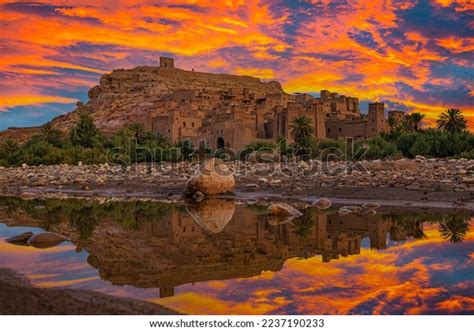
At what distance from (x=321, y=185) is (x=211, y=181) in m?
3.46

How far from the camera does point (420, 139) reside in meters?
29.7

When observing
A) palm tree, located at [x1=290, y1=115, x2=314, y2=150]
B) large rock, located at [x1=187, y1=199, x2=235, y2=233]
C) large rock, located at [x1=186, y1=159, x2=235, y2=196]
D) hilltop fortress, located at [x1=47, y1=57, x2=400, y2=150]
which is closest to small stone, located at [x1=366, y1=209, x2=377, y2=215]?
large rock, located at [x1=187, y1=199, x2=235, y2=233]

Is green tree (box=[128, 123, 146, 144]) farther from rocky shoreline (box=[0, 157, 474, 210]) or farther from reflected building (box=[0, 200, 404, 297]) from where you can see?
reflected building (box=[0, 200, 404, 297])

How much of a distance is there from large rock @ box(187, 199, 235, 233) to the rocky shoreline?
1.27 metres

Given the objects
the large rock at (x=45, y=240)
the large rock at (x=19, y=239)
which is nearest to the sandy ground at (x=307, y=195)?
the large rock at (x=45, y=240)

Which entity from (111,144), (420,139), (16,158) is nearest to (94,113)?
(111,144)

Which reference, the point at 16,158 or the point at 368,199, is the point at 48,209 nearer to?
the point at 368,199

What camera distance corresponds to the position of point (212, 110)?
5134 centimetres

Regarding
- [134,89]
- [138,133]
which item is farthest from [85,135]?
[134,89]

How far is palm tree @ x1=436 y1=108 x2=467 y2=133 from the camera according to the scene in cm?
3603

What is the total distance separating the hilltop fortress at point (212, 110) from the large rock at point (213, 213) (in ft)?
94.9

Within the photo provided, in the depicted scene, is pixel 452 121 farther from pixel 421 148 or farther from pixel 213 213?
pixel 213 213

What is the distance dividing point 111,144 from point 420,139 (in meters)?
22.8

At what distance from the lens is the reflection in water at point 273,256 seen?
177 inches
